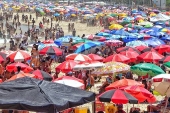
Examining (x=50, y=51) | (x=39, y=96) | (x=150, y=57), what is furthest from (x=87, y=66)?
(x=39, y=96)

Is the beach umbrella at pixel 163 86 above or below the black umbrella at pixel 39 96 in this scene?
below

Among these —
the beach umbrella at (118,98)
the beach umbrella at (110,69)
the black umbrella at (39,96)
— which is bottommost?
the beach umbrella at (110,69)

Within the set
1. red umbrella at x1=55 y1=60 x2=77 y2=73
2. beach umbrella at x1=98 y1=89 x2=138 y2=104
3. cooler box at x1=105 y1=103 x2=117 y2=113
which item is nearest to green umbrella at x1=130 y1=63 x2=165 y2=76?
red umbrella at x1=55 y1=60 x2=77 y2=73

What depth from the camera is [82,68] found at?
409 inches

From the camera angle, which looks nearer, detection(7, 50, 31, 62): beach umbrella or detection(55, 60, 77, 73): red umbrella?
detection(55, 60, 77, 73): red umbrella

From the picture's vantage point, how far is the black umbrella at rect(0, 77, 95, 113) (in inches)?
185

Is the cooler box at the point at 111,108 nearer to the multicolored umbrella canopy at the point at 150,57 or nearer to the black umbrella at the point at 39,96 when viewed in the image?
the black umbrella at the point at 39,96

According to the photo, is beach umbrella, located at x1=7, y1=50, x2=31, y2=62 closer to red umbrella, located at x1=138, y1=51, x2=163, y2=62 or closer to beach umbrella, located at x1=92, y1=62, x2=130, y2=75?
beach umbrella, located at x1=92, y1=62, x2=130, y2=75

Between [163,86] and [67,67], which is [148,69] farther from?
[163,86]

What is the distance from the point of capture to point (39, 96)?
4.90 meters

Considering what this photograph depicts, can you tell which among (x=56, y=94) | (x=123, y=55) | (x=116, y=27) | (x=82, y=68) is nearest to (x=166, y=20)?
(x=116, y=27)

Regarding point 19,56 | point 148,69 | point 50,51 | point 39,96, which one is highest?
point 39,96

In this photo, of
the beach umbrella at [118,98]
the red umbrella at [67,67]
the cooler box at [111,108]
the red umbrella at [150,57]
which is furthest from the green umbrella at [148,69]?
the beach umbrella at [118,98]

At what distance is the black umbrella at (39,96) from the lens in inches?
185
